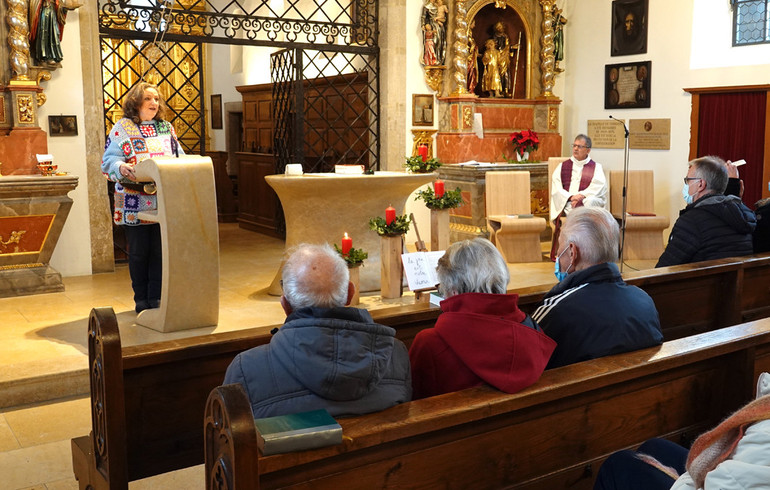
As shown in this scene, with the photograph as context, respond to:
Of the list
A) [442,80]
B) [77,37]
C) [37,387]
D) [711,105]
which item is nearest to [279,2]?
[442,80]

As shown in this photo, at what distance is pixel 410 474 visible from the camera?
6.42 ft

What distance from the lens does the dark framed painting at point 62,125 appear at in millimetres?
6824

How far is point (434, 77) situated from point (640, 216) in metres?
2.85

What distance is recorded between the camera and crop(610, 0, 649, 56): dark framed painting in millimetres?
9211

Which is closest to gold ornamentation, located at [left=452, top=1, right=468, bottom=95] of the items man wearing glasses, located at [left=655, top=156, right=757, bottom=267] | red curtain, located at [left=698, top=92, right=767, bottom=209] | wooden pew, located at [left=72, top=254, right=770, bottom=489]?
red curtain, located at [left=698, top=92, right=767, bottom=209]

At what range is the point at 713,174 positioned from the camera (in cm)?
424

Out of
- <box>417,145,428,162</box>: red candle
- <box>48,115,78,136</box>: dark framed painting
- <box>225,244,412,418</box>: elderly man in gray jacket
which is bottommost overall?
<box>225,244,412,418</box>: elderly man in gray jacket

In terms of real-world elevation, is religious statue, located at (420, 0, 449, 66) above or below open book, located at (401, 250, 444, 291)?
above

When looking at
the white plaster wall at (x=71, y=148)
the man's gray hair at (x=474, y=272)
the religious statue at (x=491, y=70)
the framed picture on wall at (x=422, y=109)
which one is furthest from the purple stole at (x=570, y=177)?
the man's gray hair at (x=474, y=272)

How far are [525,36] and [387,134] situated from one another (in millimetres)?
2451

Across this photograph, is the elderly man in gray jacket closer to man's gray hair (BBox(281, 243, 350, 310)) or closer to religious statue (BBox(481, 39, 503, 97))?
man's gray hair (BBox(281, 243, 350, 310))

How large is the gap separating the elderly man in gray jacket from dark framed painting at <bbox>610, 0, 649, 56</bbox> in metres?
8.26

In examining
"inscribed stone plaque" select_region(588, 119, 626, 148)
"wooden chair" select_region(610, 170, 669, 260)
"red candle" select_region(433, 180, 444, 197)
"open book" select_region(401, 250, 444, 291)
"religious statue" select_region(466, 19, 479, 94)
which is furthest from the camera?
"inscribed stone plaque" select_region(588, 119, 626, 148)

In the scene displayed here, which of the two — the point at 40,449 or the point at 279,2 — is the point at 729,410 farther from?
the point at 279,2
